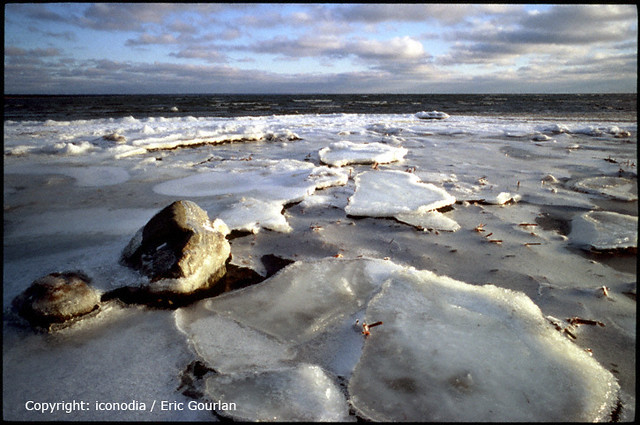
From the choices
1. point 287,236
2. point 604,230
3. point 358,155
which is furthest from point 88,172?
point 604,230

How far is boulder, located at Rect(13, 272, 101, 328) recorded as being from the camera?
1914 millimetres

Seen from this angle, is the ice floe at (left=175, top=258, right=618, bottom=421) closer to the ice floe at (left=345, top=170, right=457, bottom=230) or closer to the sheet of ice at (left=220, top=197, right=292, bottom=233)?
the sheet of ice at (left=220, top=197, right=292, bottom=233)

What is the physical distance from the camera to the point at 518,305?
2.10 metres

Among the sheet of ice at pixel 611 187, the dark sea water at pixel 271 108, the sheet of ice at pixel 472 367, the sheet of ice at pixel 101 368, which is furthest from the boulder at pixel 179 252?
the dark sea water at pixel 271 108

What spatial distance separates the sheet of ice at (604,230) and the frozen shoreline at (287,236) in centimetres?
12

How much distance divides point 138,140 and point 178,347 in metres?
8.28

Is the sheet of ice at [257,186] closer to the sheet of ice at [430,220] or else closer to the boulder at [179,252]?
the boulder at [179,252]

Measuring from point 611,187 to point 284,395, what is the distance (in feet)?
17.8

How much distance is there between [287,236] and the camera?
3234 millimetres

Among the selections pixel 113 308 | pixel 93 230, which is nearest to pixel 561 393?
pixel 113 308

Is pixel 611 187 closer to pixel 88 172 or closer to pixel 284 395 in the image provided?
pixel 284 395

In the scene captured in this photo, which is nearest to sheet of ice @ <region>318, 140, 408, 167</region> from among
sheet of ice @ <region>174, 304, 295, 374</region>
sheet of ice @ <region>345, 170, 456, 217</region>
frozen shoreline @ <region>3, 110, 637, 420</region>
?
frozen shoreline @ <region>3, 110, 637, 420</region>

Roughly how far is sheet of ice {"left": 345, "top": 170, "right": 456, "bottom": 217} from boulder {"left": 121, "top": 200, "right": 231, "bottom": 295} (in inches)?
66.9

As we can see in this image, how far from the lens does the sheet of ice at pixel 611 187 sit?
14.1 feet
